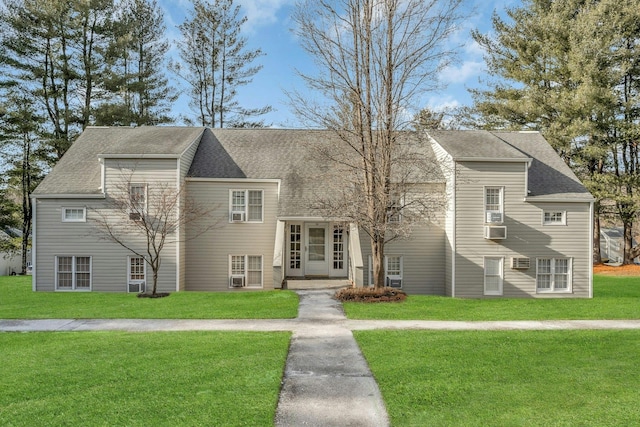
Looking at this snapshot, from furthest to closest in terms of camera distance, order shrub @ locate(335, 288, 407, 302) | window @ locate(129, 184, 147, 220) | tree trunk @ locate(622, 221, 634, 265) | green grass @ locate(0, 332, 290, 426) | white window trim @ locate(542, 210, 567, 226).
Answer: tree trunk @ locate(622, 221, 634, 265) → white window trim @ locate(542, 210, 567, 226) → window @ locate(129, 184, 147, 220) → shrub @ locate(335, 288, 407, 302) → green grass @ locate(0, 332, 290, 426)

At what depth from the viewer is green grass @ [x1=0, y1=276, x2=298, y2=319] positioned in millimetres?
10023

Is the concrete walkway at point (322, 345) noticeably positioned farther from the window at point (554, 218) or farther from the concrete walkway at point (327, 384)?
the window at point (554, 218)

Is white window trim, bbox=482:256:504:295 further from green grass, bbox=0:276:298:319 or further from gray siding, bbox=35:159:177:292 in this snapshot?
gray siding, bbox=35:159:177:292

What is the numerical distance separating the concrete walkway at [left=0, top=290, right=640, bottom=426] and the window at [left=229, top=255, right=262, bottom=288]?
3846mm

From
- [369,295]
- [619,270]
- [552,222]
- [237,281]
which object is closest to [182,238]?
[237,281]

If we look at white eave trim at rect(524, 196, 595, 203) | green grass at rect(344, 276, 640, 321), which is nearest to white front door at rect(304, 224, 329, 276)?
green grass at rect(344, 276, 640, 321)

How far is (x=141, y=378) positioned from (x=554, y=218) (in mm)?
15796

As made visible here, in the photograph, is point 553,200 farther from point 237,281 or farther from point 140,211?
point 140,211

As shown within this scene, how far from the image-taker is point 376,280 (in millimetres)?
12641

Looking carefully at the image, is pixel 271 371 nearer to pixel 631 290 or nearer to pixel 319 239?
pixel 319 239

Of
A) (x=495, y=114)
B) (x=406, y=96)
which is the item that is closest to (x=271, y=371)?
(x=406, y=96)

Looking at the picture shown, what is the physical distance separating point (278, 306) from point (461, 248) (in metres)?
8.01

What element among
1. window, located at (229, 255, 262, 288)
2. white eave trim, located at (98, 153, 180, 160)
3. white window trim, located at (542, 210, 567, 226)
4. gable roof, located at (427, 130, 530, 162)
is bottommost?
window, located at (229, 255, 262, 288)

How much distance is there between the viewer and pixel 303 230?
16062 mm
